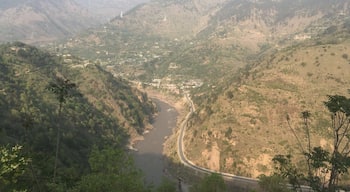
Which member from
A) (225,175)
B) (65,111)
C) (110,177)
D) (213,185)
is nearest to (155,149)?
(65,111)

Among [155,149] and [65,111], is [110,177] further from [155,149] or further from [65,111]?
[155,149]

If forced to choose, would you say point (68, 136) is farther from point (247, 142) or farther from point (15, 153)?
point (15, 153)

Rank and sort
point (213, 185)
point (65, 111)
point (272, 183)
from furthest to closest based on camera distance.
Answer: point (65, 111) → point (272, 183) → point (213, 185)

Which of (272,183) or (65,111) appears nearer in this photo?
(272,183)

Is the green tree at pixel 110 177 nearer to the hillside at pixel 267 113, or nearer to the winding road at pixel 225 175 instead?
the winding road at pixel 225 175

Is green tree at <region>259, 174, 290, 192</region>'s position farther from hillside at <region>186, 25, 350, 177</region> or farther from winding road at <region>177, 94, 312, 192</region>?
hillside at <region>186, 25, 350, 177</region>

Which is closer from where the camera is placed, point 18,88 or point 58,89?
point 58,89

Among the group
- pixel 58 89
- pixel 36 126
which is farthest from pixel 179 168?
pixel 58 89
